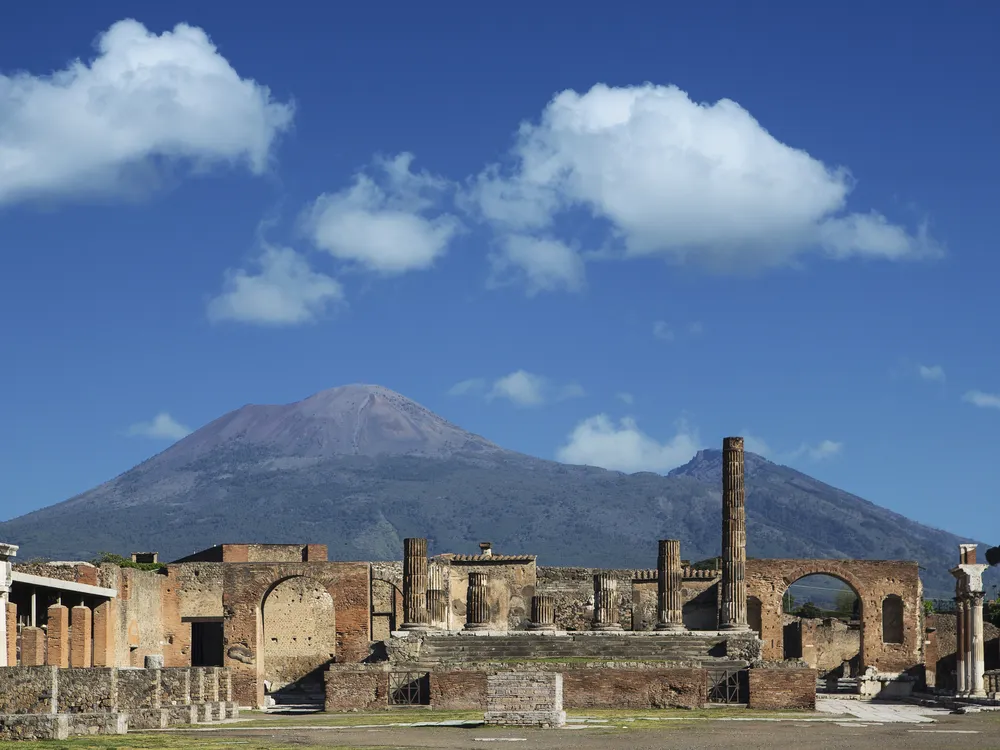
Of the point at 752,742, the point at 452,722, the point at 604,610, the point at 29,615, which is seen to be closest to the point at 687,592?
the point at 604,610

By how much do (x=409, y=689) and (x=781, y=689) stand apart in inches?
347

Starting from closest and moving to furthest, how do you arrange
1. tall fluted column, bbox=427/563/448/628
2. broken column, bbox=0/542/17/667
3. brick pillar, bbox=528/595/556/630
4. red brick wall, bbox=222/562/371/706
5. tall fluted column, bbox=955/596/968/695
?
broken column, bbox=0/542/17/667 < tall fluted column, bbox=955/596/968/695 < brick pillar, bbox=528/595/556/630 < tall fluted column, bbox=427/563/448/628 < red brick wall, bbox=222/562/371/706

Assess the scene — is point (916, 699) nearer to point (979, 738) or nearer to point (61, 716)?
point (979, 738)

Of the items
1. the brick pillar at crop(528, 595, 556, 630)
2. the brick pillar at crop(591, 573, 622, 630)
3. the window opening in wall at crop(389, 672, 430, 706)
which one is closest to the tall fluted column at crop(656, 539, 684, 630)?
the brick pillar at crop(591, 573, 622, 630)

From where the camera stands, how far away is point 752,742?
28.8 metres

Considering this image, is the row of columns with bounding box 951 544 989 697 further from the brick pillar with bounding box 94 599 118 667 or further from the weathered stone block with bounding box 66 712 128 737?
the weathered stone block with bounding box 66 712 128 737

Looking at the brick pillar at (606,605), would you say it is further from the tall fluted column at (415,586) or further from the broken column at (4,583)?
the broken column at (4,583)

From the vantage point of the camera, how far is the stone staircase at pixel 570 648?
46438mm

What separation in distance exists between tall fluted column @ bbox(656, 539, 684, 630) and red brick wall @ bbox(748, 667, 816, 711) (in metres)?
9.70

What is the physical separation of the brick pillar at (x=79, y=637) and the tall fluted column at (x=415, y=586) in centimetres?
917

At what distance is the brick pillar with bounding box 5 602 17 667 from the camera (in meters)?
39.4

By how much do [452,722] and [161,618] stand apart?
2360 cm

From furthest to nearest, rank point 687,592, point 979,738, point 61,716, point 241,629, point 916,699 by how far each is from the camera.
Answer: point 687,592 < point 241,629 < point 916,699 < point 979,738 < point 61,716

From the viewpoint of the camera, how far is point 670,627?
51.0 meters
